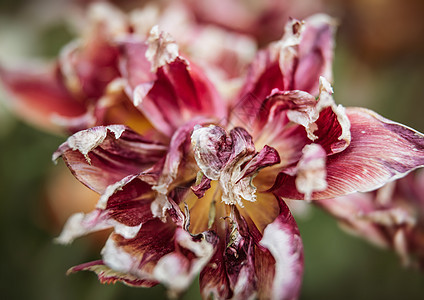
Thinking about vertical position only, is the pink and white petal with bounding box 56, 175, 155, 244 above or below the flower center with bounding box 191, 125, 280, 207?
below

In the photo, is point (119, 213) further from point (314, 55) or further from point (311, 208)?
point (311, 208)

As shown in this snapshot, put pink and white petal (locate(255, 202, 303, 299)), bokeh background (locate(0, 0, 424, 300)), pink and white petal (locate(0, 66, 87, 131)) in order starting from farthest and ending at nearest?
Result: bokeh background (locate(0, 0, 424, 300)) → pink and white petal (locate(0, 66, 87, 131)) → pink and white petal (locate(255, 202, 303, 299))

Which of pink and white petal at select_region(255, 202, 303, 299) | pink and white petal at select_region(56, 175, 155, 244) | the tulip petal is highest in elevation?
the tulip petal

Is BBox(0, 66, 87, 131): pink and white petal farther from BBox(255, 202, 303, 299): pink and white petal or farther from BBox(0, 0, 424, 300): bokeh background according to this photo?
BBox(255, 202, 303, 299): pink and white petal

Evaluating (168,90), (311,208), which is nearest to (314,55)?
(168,90)

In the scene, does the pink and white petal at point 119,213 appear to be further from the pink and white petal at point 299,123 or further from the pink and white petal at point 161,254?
the pink and white petal at point 299,123

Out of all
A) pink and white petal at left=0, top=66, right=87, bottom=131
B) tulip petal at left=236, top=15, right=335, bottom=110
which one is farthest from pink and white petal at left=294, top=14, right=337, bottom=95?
pink and white petal at left=0, top=66, right=87, bottom=131
